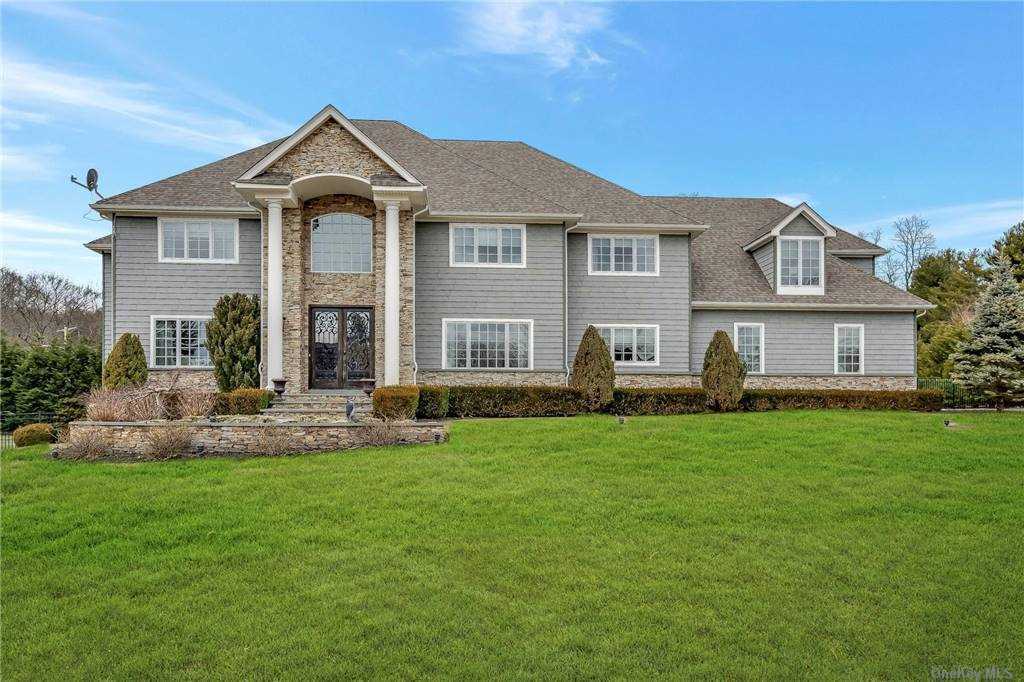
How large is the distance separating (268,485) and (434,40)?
39.8ft

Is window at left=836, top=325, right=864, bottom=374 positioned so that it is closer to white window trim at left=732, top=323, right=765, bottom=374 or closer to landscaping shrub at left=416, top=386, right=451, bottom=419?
white window trim at left=732, top=323, right=765, bottom=374

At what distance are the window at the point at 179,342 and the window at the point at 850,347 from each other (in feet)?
68.2

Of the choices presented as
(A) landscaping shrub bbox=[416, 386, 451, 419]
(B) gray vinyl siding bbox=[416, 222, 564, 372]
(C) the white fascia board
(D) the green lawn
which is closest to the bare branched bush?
(D) the green lawn

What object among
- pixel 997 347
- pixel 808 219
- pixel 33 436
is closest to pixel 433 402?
pixel 33 436

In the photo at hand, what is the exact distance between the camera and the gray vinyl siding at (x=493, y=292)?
18234 millimetres

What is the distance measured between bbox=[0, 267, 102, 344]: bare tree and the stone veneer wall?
35.0 metres

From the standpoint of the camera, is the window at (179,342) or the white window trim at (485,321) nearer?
the window at (179,342)

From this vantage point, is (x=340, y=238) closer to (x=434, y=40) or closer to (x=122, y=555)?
(x=434, y=40)

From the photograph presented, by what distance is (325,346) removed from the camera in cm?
1736

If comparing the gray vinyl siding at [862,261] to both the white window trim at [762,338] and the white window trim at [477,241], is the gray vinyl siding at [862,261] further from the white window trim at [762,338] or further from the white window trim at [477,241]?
the white window trim at [477,241]

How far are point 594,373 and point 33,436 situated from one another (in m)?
13.8

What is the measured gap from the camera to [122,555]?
6539 mm

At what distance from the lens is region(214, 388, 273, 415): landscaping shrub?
562 inches

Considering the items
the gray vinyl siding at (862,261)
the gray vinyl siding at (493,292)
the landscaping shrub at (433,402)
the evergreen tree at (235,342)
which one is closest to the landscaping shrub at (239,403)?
the evergreen tree at (235,342)
